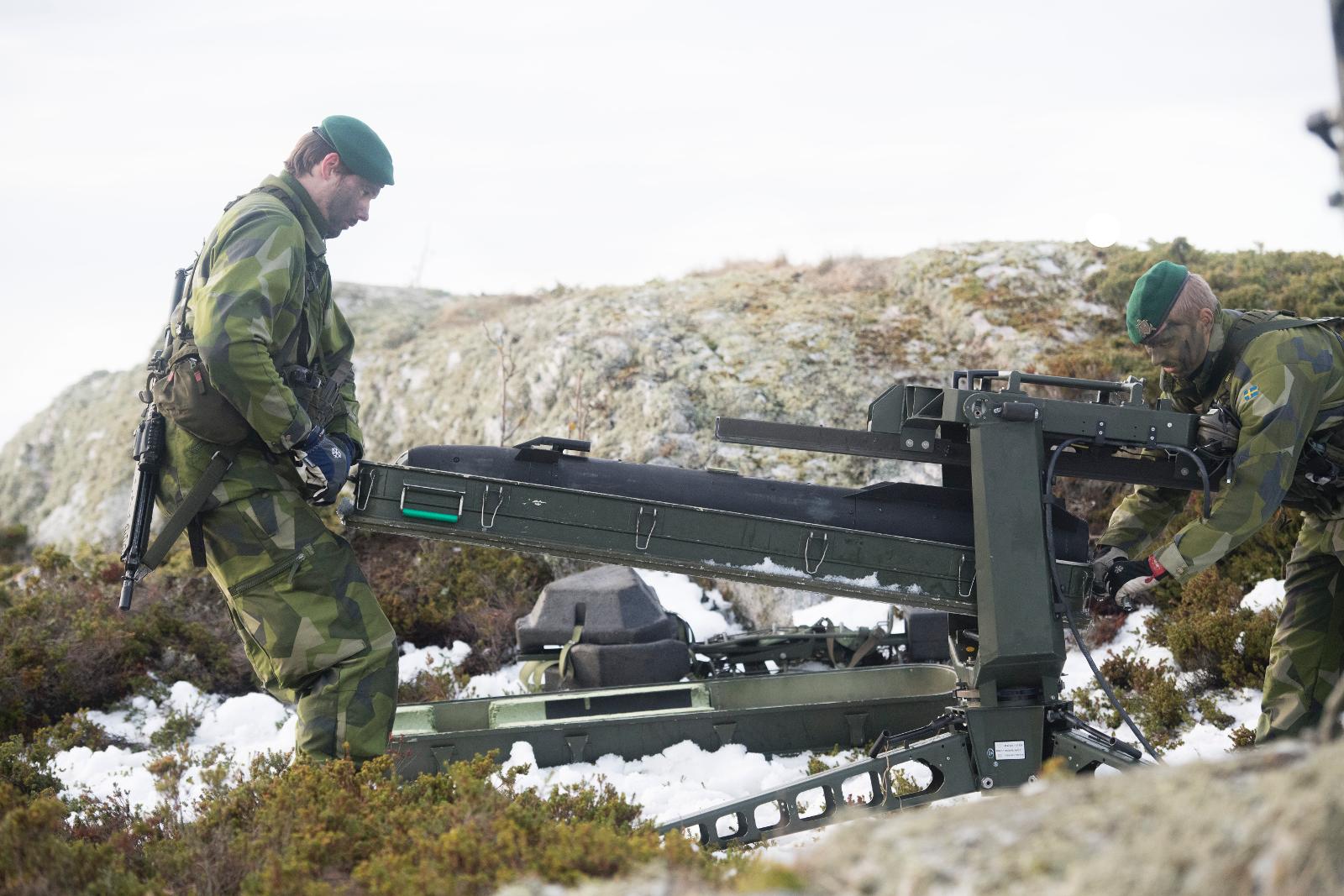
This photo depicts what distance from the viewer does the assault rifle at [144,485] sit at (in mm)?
4172

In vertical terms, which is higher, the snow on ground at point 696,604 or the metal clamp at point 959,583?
the metal clamp at point 959,583

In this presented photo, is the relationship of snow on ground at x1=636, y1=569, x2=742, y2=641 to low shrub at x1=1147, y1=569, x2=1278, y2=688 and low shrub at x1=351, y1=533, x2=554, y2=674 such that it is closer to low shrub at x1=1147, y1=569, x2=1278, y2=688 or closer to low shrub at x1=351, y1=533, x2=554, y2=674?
low shrub at x1=351, y1=533, x2=554, y2=674

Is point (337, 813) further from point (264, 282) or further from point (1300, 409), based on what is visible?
point (1300, 409)

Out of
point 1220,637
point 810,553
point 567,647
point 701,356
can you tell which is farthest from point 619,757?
point 701,356

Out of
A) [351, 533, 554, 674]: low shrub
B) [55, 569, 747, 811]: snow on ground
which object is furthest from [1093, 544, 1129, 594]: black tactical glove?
[351, 533, 554, 674]: low shrub

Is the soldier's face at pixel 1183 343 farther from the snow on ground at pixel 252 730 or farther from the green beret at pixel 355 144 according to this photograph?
the green beret at pixel 355 144

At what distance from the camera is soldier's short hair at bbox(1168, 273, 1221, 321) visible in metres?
4.48

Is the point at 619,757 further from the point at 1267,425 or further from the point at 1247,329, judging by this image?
the point at 1247,329

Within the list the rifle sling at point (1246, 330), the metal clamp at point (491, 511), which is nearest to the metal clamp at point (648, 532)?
the metal clamp at point (491, 511)

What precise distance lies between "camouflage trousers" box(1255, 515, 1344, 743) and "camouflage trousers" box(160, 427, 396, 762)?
12.3 feet

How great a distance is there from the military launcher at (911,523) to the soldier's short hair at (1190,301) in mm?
390

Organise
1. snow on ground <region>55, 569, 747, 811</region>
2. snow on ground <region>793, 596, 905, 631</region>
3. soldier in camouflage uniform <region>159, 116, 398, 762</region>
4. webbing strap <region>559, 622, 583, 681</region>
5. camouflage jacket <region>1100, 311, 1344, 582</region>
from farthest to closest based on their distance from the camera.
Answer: snow on ground <region>793, 596, 905, 631</region> < webbing strap <region>559, 622, 583, 681</region> < snow on ground <region>55, 569, 747, 811</region> < camouflage jacket <region>1100, 311, 1344, 582</region> < soldier in camouflage uniform <region>159, 116, 398, 762</region>

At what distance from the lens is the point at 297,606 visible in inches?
161

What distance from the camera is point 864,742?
5.27 m
